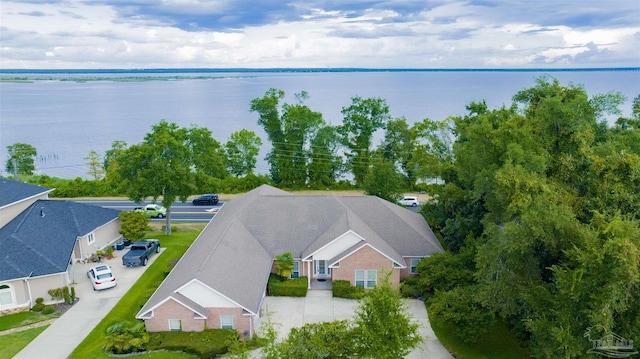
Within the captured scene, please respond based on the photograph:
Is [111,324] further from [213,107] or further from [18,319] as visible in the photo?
[213,107]

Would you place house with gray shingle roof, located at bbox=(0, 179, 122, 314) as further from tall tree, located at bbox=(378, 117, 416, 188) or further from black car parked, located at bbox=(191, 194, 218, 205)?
tall tree, located at bbox=(378, 117, 416, 188)

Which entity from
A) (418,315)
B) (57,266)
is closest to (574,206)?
(418,315)

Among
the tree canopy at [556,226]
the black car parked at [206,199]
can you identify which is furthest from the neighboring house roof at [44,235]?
the tree canopy at [556,226]

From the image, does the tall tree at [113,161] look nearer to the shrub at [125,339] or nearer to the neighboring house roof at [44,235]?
the neighboring house roof at [44,235]

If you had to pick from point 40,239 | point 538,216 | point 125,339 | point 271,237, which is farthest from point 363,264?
point 40,239

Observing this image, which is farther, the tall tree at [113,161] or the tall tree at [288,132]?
the tall tree at [288,132]

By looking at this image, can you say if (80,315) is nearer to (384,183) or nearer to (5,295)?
(5,295)
